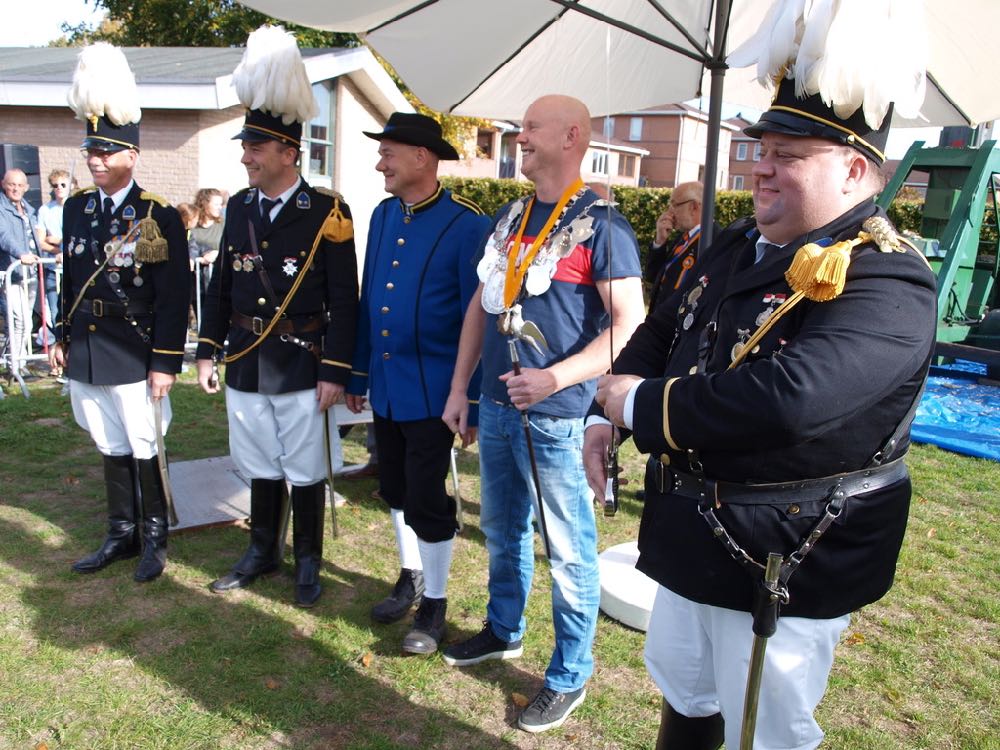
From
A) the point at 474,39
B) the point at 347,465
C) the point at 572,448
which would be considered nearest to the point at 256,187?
the point at 474,39

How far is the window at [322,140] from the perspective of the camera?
14465mm

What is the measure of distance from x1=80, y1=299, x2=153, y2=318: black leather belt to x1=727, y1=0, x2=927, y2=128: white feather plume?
3.23 m

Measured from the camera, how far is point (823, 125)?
170cm

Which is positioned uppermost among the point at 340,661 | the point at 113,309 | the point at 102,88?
the point at 102,88

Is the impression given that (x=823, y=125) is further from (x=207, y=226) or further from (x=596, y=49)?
(x=207, y=226)

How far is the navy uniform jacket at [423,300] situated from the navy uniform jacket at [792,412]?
4.90ft

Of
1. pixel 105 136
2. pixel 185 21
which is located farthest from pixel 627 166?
pixel 105 136

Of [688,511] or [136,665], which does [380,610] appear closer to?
[136,665]

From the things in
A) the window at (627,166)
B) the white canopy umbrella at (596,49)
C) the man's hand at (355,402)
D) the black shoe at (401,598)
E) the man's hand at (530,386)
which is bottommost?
the black shoe at (401,598)

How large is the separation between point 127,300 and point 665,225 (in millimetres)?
3926

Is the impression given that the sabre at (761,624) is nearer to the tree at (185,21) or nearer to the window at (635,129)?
the tree at (185,21)

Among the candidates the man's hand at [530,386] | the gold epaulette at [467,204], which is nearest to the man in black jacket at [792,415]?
the man's hand at [530,386]

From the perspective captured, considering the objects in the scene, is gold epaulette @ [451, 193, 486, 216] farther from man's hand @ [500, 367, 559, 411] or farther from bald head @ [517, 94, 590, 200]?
man's hand @ [500, 367, 559, 411]

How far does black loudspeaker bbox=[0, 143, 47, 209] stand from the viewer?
10.2m
